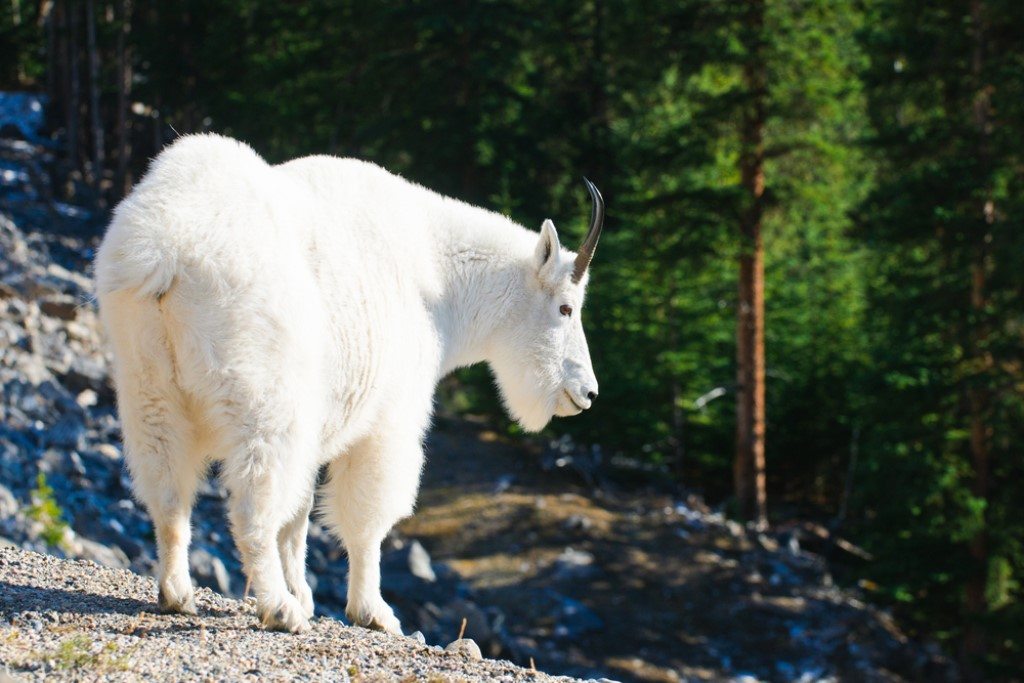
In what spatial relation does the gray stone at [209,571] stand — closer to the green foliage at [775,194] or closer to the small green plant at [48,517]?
the small green plant at [48,517]

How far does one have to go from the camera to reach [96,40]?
32.4 metres

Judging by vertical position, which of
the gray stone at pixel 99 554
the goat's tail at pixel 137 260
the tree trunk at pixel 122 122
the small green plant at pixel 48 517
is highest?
the tree trunk at pixel 122 122

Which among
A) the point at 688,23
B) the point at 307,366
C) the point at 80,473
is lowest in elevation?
the point at 80,473

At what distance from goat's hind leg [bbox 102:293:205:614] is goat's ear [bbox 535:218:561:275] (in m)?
2.49

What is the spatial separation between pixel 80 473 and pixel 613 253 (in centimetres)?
998

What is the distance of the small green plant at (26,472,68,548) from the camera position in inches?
376

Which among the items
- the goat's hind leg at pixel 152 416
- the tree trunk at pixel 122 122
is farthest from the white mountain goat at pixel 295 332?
the tree trunk at pixel 122 122

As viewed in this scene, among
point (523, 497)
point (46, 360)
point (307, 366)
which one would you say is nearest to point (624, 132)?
point (523, 497)

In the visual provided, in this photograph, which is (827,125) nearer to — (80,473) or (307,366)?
(80,473)

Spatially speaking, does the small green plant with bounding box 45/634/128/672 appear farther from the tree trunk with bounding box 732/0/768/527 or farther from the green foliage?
the tree trunk with bounding box 732/0/768/527

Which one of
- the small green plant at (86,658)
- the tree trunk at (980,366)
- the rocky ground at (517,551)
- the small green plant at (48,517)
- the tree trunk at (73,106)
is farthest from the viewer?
the tree trunk at (73,106)

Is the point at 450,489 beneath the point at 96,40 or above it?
beneath

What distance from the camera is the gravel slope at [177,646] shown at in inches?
163

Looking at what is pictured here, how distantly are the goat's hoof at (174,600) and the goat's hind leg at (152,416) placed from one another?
187 mm
